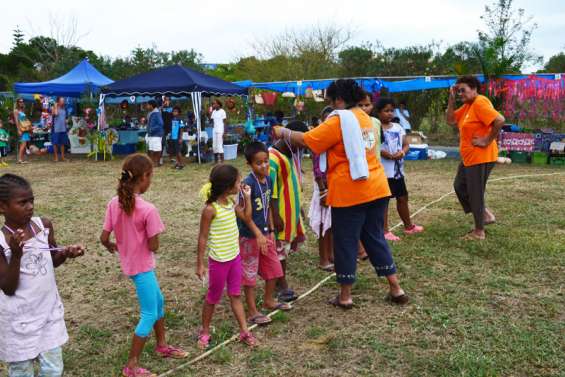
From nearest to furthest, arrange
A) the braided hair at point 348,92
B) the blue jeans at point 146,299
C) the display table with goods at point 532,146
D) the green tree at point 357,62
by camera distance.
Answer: the blue jeans at point 146,299 < the braided hair at point 348,92 < the display table with goods at point 532,146 < the green tree at point 357,62

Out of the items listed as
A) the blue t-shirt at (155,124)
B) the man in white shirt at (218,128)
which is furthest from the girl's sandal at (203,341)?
the man in white shirt at (218,128)

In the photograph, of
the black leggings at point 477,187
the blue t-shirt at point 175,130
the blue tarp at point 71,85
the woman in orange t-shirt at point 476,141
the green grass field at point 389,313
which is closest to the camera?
the green grass field at point 389,313

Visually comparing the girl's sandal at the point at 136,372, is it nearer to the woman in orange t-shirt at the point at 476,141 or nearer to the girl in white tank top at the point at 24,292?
the girl in white tank top at the point at 24,292

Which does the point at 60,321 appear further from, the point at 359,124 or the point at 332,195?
the point at 359,124

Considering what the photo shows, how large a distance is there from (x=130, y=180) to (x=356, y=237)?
1.75 m

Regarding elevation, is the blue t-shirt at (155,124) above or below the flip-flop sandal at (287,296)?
above

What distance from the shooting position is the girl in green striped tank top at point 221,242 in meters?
3.17

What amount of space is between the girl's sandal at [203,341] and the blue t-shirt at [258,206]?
0.71m

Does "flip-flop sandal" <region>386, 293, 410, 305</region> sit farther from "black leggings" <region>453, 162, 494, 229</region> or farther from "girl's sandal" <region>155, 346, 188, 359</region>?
"black leggings" <region>453, 162, 494, 229</region>

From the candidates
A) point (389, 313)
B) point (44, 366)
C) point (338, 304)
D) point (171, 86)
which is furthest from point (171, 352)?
point (171, 86)

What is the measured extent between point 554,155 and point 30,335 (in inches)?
490

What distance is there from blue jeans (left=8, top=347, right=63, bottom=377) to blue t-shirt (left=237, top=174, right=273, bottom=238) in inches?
58.5

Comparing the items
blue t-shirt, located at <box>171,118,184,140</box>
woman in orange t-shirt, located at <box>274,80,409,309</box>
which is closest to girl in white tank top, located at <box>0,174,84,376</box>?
woman in orange t-shirt, located at <box>274,80,409,309</box>

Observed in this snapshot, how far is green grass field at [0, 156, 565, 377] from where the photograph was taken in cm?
307
